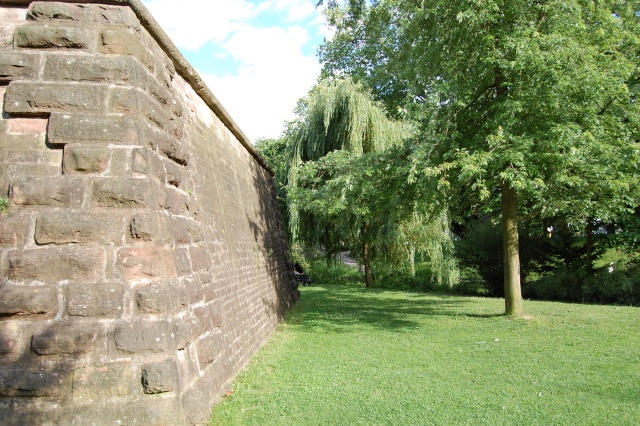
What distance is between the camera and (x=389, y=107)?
61.5 ft

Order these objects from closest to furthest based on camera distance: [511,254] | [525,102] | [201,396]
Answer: [201,396], [525,102], [511,254]

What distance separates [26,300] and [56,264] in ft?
0.94

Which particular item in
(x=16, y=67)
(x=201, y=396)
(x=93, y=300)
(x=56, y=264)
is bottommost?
(x=201, y=396)

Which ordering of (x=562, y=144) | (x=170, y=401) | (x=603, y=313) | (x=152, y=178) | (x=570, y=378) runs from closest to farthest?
(x=170, y=401)
(x=152, y=178)
(x=570, y=378)
(x=562, y=144)
(x=603, y=313)

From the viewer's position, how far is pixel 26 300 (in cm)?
328

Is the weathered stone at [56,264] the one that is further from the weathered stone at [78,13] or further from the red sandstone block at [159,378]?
the weathered stone at [78,13]

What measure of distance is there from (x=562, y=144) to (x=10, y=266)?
8.04 metres

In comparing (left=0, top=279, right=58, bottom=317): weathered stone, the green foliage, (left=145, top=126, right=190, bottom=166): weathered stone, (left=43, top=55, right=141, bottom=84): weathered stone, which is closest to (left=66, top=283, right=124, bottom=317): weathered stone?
(left=0, top=279, right=58, bottom=317): weathered stone

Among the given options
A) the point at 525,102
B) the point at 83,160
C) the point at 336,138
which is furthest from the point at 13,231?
the point at 336,138

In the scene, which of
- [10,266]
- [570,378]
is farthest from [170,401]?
[570,378]

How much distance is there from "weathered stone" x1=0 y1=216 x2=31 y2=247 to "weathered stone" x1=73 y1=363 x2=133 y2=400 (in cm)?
98

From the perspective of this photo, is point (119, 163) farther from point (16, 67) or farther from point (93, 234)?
point (16, 67)

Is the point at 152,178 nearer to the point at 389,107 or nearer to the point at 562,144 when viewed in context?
the point at 562,144

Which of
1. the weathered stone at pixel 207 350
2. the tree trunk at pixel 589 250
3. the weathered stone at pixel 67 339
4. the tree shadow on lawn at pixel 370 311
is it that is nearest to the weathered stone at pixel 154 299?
the weathered stone at pixel 67 339
